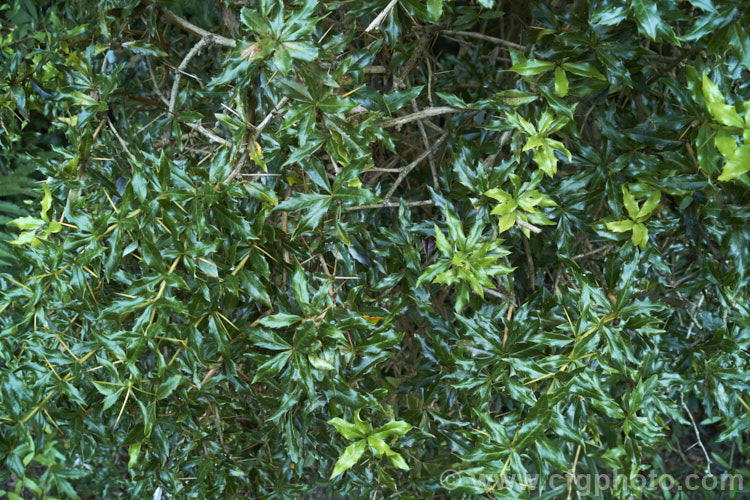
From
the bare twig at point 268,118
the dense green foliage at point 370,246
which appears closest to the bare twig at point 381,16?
the dense green foliage at point 370,246

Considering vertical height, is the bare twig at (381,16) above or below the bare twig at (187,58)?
above

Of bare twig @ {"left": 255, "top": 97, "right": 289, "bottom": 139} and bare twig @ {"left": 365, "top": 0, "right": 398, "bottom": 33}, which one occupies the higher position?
bare twig @ {"left": 365, "top": 0, "right": 398, "bottom": 33}

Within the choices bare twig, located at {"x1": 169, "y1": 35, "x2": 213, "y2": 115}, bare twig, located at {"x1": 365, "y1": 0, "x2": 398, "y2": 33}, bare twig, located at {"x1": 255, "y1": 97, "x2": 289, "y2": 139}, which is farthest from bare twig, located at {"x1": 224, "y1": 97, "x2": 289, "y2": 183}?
bare twig, located at {"x1": 169, "y1": 35, "x2": 213, "y2": 115}

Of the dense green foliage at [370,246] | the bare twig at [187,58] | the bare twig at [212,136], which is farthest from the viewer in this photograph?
the bare twig at [187,58]

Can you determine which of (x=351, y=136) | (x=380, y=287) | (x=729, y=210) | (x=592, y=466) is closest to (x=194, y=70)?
(x=351, y=136)

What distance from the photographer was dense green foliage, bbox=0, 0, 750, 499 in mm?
1062

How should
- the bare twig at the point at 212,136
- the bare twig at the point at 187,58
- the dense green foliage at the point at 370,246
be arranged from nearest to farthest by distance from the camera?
the dense green foliage at the point at 370,246 < the bare twig at the point at 212,136 < the bare twig at the point at 187,58

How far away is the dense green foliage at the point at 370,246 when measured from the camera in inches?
41.8

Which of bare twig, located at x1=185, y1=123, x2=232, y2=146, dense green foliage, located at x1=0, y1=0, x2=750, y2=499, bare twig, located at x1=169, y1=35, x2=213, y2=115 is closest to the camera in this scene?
dense green foliage, located at x1=0, y1=0, x2=750, y2=499

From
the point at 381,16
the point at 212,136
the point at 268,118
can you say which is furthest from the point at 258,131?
the point at 381,16

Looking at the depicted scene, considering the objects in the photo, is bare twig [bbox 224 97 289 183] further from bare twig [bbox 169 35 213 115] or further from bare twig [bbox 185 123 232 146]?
bare twig [bbox 169 35 213 115]

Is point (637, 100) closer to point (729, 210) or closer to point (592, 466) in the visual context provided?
point (729, 210)

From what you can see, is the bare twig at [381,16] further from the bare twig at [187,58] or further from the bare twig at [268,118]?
the bare twig at [187,58]

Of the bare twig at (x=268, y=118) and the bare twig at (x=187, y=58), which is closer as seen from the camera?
the bare twig at (x=268, y=118)
